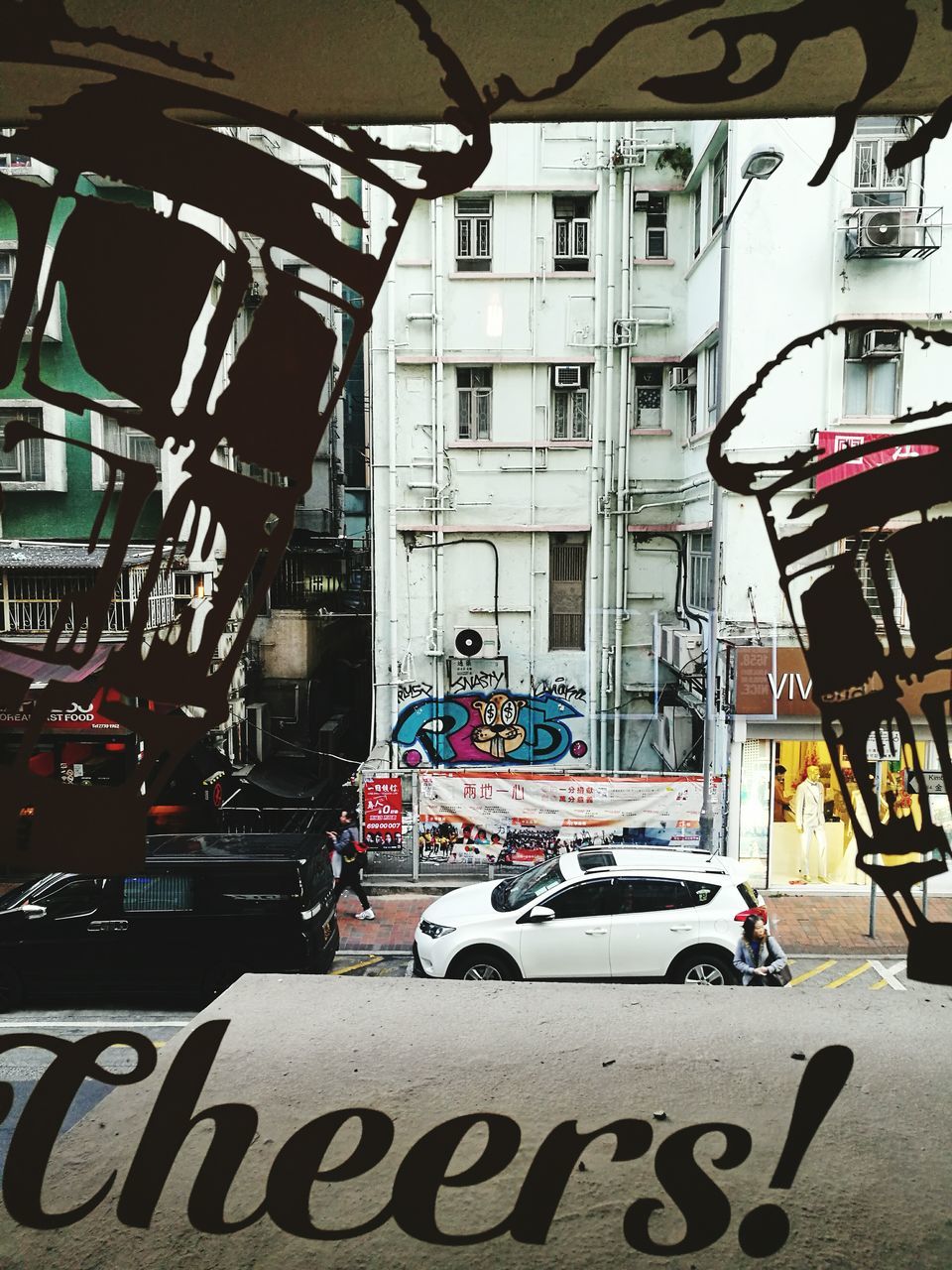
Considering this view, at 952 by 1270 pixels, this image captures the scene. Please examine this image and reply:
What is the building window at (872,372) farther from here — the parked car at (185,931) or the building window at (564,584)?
the parked car at (185,931)

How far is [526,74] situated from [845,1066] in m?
2.42

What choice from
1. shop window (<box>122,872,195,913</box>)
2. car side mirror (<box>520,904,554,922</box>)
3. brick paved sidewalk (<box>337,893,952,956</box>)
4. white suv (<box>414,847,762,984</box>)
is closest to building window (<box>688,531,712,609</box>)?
brick paved sidewalk (<box>337,893,952,956</box>)

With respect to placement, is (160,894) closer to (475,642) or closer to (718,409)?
(475,642)

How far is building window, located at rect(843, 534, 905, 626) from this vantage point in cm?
197

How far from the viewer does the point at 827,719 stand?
2021 mm

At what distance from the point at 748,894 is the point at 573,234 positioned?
290 cm

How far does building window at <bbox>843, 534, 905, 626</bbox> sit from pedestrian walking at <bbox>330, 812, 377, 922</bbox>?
271 centimetres

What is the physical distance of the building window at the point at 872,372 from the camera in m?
2.14

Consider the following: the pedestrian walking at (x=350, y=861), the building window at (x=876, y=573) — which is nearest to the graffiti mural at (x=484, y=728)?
the pedestrian walking at (x=350, y=861)

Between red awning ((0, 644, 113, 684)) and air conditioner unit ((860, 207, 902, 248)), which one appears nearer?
red awning ((0, 644, 113, 684))

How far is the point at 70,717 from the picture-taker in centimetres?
200

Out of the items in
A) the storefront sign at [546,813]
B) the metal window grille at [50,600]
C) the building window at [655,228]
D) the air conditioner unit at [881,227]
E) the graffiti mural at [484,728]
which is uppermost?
the building window at [655,228]

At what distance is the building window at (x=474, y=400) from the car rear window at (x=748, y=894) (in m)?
2.41

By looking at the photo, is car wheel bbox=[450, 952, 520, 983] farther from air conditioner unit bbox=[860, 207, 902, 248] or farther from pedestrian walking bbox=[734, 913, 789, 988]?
air conditioner unit bbox=[860, 207, 902, 248]
